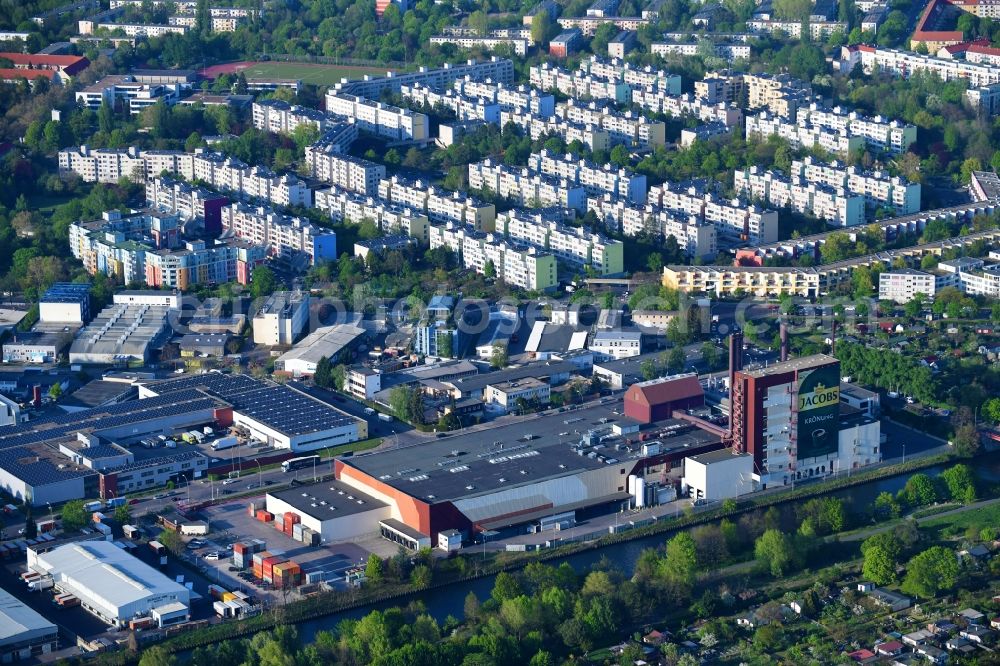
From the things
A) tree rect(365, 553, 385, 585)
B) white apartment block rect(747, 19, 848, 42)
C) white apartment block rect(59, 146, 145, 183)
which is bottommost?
tree rect(365, 553, 385, 585)

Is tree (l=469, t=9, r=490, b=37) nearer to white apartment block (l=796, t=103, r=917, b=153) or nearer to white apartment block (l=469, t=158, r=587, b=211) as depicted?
white apartment block (l=796, t=103, r=917, b=153)

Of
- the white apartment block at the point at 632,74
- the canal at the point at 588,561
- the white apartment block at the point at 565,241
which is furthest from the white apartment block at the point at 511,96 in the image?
the canal at the point at 588,561

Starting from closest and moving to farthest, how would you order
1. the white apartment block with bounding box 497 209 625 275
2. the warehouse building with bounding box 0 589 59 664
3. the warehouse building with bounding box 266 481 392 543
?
the warehouse building with bounding box 0 589 59 664 < the warehouse building with bounding box 266 481 392 543 < the white apartment block with bounding box 497 209 625 275

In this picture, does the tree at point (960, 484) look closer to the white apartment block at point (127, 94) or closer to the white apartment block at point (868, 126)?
the white apartment block at point (868, 126)

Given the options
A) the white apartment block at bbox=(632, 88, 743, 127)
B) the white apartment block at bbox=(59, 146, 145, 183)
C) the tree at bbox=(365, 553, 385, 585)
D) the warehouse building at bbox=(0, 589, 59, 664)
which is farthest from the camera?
the white apartment block at bbox=(632, 88, 743, 127)

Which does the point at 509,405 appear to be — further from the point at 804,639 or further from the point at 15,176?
the point at 15,176

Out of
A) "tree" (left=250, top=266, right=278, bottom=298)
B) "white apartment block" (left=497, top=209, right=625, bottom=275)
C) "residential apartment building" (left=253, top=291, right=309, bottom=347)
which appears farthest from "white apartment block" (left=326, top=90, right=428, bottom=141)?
"residential apartment building" (left=253, top=291, right=309, bottom=347)
